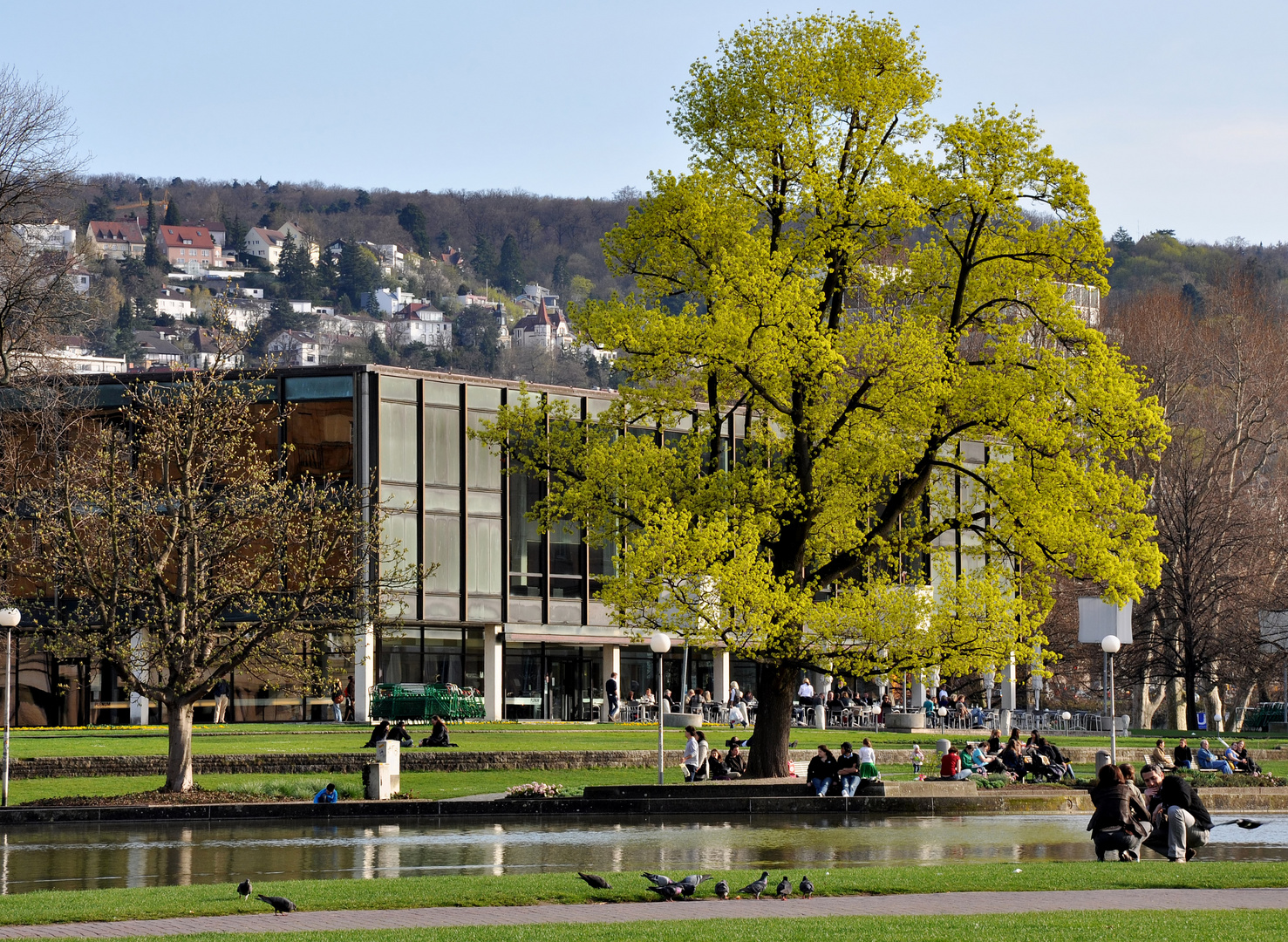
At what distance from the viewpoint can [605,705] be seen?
56.0 m

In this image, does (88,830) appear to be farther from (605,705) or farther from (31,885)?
(605,705)

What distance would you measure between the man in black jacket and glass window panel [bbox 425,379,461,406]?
38157 millimetres

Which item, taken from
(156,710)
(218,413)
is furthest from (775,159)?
(156,710)

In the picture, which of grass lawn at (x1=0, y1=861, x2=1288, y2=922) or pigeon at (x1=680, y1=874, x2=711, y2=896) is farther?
pigeon at (x1=680, y1=874, x2=711, y2=896)

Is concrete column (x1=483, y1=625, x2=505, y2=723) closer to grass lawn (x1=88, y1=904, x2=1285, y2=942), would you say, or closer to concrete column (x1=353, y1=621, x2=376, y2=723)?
concrete column (x1=353, y1=621, x2=376, y2=723)

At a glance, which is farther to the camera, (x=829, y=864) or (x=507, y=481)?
(x=507, y=481)

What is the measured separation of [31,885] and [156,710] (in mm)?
37598

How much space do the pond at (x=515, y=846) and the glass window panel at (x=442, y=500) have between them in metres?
29.2

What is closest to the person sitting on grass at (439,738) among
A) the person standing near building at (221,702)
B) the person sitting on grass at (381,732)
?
the person sitting on grass at (381,732)

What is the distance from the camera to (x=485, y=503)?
5588 centimetres

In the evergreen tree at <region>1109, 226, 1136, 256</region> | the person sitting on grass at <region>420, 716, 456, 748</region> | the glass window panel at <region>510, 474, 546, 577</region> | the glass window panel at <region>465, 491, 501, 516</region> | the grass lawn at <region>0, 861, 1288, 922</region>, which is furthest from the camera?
the evergreen tree at <region>1109, 226, 1136, 256</region>

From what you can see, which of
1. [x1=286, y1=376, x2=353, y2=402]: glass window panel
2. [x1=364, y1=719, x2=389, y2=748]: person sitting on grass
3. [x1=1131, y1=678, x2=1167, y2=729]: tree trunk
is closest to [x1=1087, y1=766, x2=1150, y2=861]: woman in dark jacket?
[x1=364, y1=719, x2=389, y2=748]: person sitting on grass

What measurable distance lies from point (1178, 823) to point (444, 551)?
38.4 meters

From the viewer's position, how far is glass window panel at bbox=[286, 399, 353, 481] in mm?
53406
